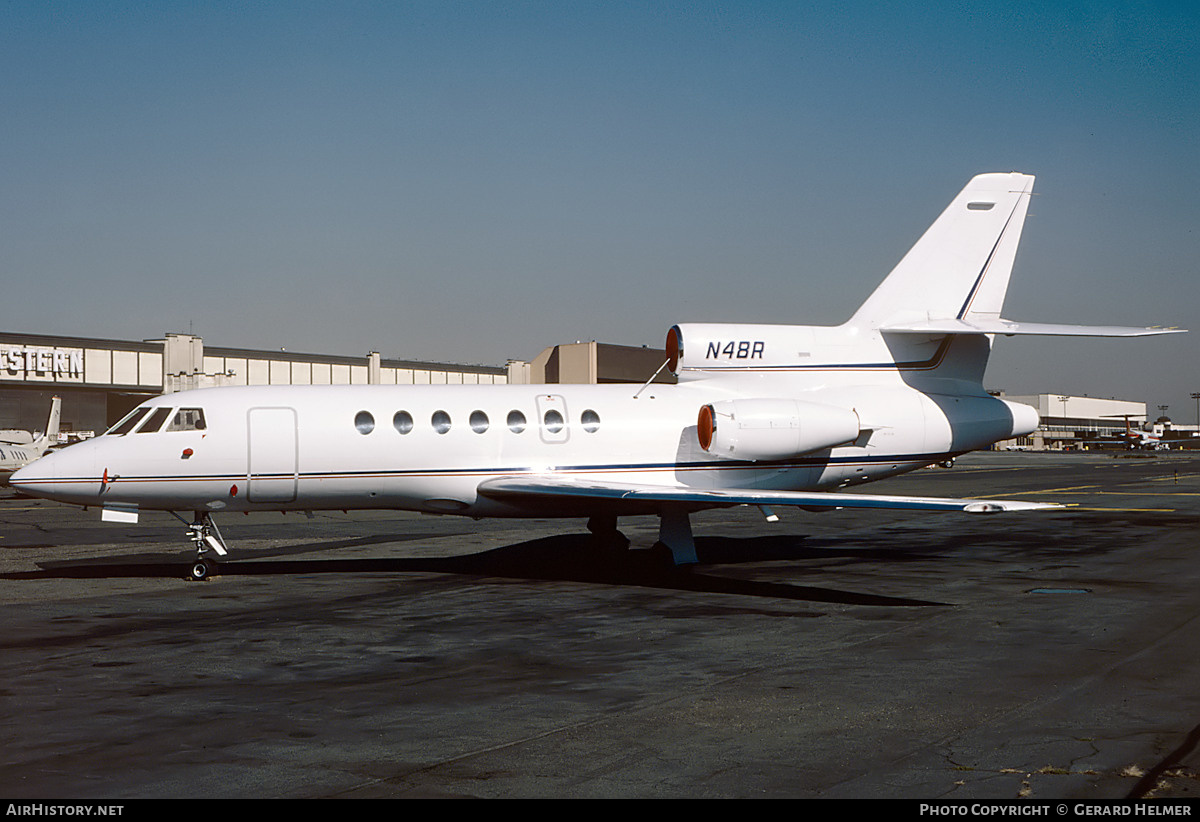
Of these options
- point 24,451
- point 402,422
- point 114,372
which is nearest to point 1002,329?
point 402,422

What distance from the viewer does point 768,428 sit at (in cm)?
1789

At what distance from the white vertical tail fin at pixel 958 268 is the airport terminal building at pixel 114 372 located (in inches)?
1887

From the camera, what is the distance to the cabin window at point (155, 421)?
1661cm

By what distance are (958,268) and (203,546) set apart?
14324 millimetres

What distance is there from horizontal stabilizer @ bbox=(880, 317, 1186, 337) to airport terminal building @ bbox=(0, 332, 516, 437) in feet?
159

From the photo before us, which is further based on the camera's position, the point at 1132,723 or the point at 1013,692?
the point at 1013,692

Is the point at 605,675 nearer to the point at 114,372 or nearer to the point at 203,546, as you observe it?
the point at 203,546

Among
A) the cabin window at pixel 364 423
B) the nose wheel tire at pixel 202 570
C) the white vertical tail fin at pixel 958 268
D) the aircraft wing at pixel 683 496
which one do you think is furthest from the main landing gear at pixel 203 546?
the white vertical tail fin at pixel 958 268

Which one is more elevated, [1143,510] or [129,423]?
[129,423]

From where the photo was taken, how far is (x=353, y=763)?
22.3 feet

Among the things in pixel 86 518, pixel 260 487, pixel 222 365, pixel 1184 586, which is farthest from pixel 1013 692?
pixel 222 365

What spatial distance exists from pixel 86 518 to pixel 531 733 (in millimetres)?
27797

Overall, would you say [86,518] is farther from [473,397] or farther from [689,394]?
[689,394]

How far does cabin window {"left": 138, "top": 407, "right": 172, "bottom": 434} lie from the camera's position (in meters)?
16.6
